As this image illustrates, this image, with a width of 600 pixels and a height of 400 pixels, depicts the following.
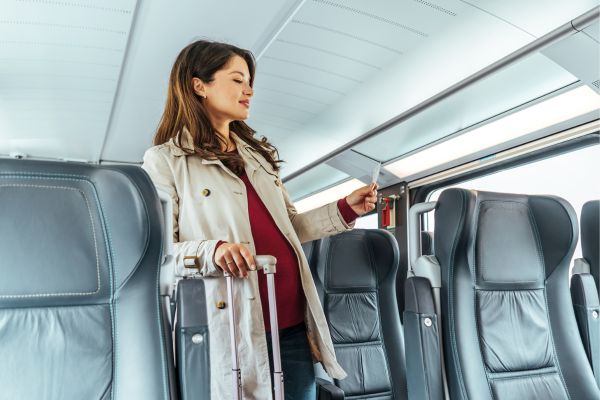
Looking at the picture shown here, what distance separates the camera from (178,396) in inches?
53.9

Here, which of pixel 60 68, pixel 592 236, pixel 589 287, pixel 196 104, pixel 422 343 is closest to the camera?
pixel 196 104

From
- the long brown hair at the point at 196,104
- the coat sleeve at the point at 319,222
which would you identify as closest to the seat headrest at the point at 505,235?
Answer: the coat sleeve at the point at 319,222

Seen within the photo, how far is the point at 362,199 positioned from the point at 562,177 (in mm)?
2166

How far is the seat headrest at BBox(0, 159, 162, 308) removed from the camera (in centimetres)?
128

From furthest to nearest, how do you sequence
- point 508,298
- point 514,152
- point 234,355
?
point 514,152
point 508,298
point 234,355

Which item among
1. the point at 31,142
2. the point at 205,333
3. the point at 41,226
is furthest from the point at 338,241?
the point at 31,142

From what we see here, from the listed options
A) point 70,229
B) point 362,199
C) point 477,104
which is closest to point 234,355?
point 70,229

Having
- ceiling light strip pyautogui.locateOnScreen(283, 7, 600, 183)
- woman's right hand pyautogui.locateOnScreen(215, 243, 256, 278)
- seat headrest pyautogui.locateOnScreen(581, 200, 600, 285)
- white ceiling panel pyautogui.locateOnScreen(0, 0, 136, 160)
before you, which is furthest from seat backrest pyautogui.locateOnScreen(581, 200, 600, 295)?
white ceiling panel pyautogui.locateOnScreen(0, 0, 136, 160)

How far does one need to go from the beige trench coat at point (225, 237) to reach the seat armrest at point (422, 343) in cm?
52

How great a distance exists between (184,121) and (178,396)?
914 mm

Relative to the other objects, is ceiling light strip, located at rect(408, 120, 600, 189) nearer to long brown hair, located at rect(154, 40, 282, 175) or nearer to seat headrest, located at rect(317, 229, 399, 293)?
seat headrest, located at rect(317, 229, 399, 293)

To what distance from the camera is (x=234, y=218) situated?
5.26ft

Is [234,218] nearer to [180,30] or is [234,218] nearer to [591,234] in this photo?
[180,30]

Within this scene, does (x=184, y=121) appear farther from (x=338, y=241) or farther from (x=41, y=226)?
(x=338, y=241)
